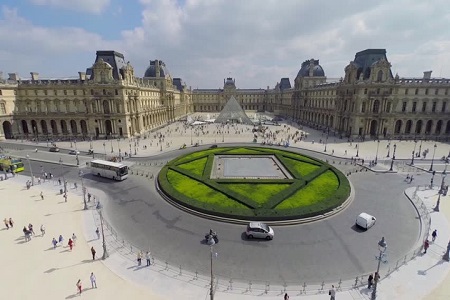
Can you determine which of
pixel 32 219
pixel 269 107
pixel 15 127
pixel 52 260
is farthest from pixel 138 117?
pixel 269 107

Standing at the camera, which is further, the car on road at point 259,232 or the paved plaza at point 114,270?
the car on road at point 259,232

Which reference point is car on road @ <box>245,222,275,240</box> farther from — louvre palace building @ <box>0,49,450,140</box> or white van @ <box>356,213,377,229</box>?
louvre palace building @ <box>0,49,450,140</box>

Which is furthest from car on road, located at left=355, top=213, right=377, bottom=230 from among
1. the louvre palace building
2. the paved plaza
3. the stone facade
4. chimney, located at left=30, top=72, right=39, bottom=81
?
chimney, located at left=30, top=72, right=39, bottom=81

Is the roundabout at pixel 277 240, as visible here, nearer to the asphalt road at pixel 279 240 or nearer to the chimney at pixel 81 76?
the asphalt road at pixel 279 240

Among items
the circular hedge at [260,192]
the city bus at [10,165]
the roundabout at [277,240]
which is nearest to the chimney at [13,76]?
the city bus at [10,165]

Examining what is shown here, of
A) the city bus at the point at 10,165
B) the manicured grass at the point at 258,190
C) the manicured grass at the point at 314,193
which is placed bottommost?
the manicured grass at the point at 314,193

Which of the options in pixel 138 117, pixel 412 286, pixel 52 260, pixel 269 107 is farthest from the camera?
pixel 269 107

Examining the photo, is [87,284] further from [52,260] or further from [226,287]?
[226,287]

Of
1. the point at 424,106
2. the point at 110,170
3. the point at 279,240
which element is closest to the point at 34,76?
the point at 110,170
